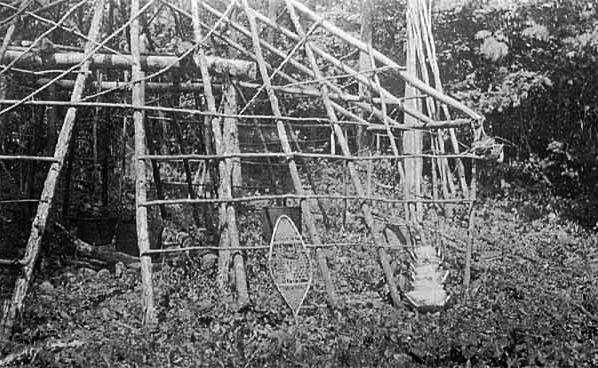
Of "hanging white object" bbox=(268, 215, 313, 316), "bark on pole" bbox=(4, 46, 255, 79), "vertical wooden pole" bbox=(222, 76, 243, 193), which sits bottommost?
"hanging white object" bbox=(268, 215, 313, 316)

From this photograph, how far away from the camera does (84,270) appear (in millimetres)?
8891

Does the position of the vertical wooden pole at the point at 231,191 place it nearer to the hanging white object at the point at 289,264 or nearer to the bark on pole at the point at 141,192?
the hanging white object at the point at 289,264

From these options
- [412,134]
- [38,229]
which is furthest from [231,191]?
[412,134]

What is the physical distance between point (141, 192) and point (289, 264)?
1822 mm

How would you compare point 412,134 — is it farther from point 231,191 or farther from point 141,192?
point 141,192

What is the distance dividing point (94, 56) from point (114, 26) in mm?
2542

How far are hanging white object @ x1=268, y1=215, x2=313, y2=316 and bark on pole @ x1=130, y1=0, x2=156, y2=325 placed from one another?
131 cm

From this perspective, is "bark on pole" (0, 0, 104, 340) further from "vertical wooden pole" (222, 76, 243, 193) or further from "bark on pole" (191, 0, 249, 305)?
"vertical wooden pole" (222, 76, 243, 193)

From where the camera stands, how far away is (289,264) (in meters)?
7.44

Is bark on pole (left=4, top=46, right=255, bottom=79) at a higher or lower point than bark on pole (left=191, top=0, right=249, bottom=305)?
higher

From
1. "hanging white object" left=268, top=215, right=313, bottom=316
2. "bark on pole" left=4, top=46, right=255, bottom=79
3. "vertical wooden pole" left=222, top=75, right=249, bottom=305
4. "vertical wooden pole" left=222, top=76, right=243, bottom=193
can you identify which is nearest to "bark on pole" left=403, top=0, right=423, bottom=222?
"vertical wooden pole" left=222, top=76, right=243, bottom=193

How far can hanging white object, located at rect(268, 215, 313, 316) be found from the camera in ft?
24.0

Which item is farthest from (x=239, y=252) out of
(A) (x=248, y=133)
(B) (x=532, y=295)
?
(A) (x=248, y=133)

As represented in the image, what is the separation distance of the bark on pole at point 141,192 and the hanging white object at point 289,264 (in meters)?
1.31
